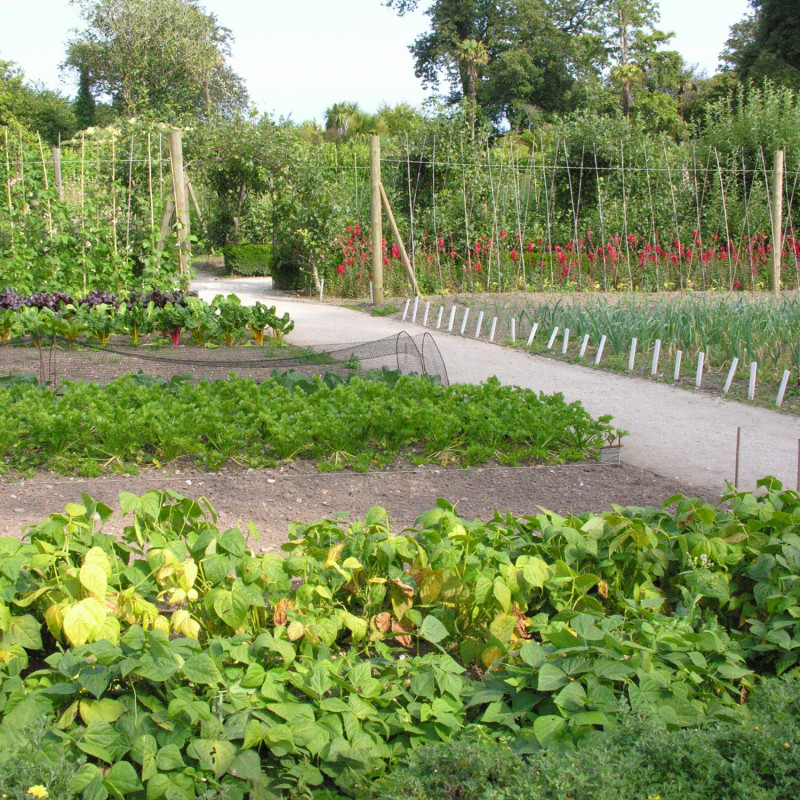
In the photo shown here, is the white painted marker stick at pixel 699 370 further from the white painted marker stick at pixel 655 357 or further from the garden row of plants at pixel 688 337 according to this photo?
the white painted marker stick at pixel 655 357

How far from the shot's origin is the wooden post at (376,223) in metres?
12.3

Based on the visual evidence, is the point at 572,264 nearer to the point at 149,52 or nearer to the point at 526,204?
the point at 526,204

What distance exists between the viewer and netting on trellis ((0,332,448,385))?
6.57m

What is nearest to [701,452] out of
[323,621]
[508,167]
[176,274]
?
[323,621]

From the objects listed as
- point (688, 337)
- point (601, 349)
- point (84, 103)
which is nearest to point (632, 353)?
point (601, 349)

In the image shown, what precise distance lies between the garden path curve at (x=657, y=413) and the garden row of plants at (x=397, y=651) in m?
1.56

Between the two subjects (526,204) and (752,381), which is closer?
(752,381)

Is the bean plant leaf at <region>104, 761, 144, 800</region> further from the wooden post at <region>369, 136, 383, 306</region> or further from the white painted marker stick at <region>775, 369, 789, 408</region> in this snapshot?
the wooden post at <region>369, 136, 383, 306</region>

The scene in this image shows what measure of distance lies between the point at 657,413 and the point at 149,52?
3437 centimetres

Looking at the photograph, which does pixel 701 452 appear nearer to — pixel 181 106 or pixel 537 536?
pixel 537 536

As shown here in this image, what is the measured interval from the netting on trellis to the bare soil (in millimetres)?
1452

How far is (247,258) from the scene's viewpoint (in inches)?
729

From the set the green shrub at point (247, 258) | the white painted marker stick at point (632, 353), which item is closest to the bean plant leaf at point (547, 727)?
the white painted marker stick at point (632, 353)

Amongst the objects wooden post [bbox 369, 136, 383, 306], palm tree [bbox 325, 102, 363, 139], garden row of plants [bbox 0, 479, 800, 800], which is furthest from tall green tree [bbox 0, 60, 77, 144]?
garden row of plants [bbox 0, 479, 800, 800]
